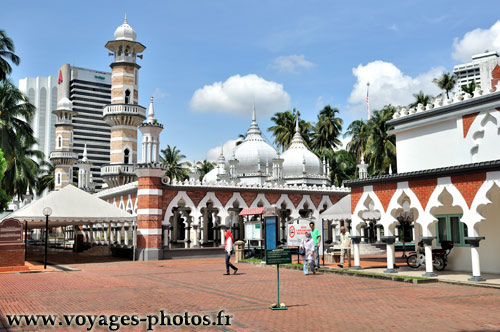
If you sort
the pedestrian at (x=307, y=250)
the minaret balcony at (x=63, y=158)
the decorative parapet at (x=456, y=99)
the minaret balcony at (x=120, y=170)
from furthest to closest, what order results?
the minaret balcony at (x=63, y=158)
the minaret balcony at (x=120, y=170)
the pedestrian at (x=307, y=250)
the decorative parapet at (x=456, y=99)

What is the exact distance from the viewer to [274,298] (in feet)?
42.5

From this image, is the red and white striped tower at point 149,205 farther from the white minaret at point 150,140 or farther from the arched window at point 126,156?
the arched window at point 126,156

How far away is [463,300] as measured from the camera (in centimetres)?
1234

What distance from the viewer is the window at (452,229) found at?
730 inches

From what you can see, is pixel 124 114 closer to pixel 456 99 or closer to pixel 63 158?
pixel 63 158

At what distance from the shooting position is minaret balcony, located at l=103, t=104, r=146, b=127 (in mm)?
44875

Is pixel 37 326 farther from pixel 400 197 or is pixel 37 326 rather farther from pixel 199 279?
pixel 400 197

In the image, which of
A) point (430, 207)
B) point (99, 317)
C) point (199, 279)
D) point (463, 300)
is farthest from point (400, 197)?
point (99, 317)

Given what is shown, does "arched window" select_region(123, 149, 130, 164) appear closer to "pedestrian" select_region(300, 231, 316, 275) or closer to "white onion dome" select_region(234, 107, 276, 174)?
"white onion dome" select_region(234, 107, 276, 174)

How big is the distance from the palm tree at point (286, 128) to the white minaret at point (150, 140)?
4321cm

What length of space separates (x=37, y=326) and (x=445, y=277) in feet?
42.1

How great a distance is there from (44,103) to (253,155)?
439 ft

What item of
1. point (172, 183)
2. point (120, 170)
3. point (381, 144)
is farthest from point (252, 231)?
point (381, 144)

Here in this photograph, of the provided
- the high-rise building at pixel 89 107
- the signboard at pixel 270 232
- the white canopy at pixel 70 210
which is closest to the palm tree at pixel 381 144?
the white canopy at pixel 70 210
